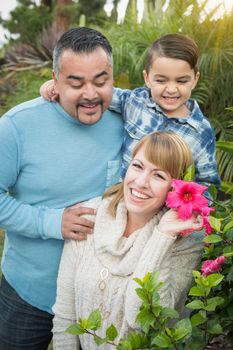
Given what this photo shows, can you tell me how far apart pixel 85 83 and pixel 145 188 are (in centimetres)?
50

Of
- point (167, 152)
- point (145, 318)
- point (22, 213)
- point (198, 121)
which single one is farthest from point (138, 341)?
point (198, 121)

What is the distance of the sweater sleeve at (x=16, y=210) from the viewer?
2342 millimetres

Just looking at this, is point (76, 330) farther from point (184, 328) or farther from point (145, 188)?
point (145, 188)

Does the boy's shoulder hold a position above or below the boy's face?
below

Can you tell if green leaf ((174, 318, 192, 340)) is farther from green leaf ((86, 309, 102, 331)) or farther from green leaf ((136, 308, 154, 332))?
green leaf ((86, 309, 102, 331))

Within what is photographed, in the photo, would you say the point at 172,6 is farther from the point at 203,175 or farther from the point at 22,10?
the point at 22,10

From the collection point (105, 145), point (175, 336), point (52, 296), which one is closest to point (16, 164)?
point (105, 145)

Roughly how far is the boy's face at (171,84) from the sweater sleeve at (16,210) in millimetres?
758

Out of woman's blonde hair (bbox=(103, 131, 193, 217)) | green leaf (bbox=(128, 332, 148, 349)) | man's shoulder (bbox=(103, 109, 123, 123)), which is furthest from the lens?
man's shoulder (bbox=(103, 109, 123, 123))

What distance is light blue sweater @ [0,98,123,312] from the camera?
2383 millimetres

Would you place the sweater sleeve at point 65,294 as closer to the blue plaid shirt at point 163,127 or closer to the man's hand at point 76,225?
the man's hand at point 76,225

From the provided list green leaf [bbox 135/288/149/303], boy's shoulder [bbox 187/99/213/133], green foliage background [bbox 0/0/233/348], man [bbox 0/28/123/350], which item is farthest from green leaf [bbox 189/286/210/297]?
green foliage background [bbox 0/0/233/348]

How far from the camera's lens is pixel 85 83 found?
7.59ft

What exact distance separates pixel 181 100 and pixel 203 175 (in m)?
0.39
